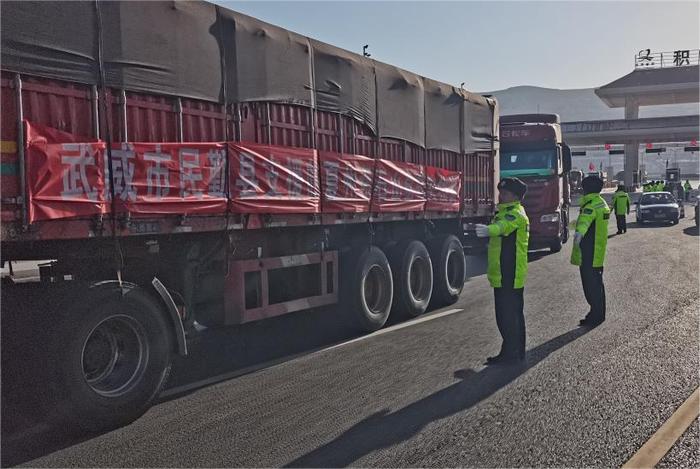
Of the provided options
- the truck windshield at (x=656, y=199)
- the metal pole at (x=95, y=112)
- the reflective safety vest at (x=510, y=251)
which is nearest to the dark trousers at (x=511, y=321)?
the reflective safety vest at (x=510, y=251)

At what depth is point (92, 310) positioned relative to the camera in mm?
4766

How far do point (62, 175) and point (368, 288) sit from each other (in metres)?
4.66

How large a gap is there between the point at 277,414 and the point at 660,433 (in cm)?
287

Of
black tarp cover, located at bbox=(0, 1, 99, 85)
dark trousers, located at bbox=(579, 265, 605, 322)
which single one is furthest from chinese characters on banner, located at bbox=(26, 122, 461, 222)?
dark trousers, located at bbox=(579, 265, 605, 322)

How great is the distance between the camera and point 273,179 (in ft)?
21.7

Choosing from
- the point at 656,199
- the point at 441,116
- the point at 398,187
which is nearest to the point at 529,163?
the point at 441,116

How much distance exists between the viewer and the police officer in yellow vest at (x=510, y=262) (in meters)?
6.64

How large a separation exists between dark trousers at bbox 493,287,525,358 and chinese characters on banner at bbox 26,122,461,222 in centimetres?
A: 227

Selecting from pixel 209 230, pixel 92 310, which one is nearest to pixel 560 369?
pixel 209 230

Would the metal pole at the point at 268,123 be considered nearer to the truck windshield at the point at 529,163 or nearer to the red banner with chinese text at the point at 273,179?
the red banner with chinese text at the point at 273,179

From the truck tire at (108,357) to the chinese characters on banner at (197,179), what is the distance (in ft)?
2.39

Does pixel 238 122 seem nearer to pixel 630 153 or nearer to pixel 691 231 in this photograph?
pixel 691 231

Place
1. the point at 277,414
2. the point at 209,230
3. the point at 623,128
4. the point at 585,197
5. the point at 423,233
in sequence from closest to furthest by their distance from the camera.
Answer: the point at 277,414
the point at 209,230
the point at 585,197
the point at 423,233
the point at 623,128

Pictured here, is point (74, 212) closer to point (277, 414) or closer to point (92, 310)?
point (92, 310)
